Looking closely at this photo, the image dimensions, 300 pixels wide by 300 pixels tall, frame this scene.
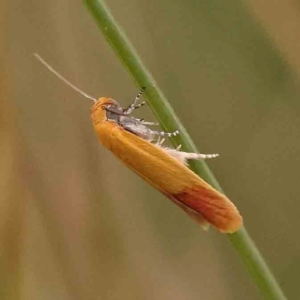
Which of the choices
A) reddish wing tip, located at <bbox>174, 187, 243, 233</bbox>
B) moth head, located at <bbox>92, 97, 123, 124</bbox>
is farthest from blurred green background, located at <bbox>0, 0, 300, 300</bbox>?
reddish wing tip, located at <bbox>174, 187, 243, 233</bbox>

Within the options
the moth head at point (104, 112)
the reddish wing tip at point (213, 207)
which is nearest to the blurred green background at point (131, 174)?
the moth head at point (104, 112)

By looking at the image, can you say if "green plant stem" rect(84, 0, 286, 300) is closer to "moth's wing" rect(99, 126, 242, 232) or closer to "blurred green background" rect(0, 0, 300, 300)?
"moth's wing" rect(99, 126, 242, 232)

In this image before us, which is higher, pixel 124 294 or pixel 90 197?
pixel 90 197

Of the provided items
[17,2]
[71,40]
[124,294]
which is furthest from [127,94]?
[124,294]

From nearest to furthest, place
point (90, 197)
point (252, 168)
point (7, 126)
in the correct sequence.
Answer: point (7, 126) → point (90, 197) → point (252, 168)

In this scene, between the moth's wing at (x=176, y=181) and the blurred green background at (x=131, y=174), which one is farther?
the blurred green background at (x=131, y=174)

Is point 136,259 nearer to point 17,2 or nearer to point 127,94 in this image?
point 127,94

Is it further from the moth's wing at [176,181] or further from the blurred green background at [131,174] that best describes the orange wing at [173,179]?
the blurred green background at [131,174]
